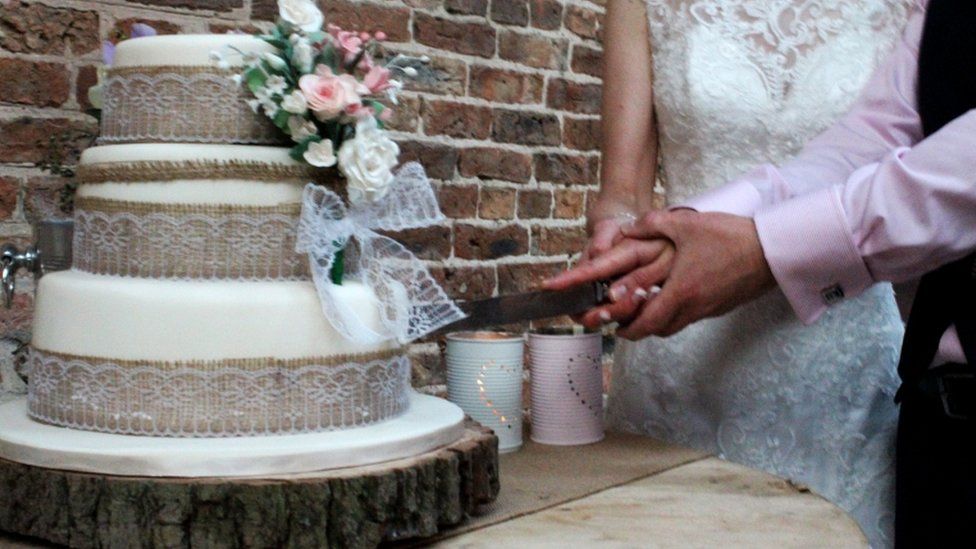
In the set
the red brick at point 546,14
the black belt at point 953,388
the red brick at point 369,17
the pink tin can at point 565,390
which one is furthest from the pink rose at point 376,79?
the red brick at point 546,14

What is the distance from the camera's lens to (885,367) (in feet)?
4.65

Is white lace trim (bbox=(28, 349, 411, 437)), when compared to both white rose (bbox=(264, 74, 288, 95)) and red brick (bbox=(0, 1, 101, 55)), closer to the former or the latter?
white rose (bbox=(264, 74, 288, 95))

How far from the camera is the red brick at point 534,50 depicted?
2352 millimetres

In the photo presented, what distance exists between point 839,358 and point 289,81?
2.62ft

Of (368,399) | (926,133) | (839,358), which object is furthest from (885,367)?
(368,399)

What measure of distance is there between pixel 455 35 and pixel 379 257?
119 centimetres

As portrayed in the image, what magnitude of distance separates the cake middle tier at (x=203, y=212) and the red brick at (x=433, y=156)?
108cm

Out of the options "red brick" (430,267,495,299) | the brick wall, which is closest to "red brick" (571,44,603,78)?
the brick wall

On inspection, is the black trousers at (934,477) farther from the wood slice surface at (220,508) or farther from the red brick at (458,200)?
the red brick at (458,200)

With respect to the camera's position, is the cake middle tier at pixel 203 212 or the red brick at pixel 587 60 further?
the red brick at pixel 587 60

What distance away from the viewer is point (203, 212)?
106 cm

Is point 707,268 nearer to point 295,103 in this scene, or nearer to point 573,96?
point 295,103

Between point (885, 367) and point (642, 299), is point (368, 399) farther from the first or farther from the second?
point (885, 367)

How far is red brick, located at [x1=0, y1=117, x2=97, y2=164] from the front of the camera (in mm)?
1593
